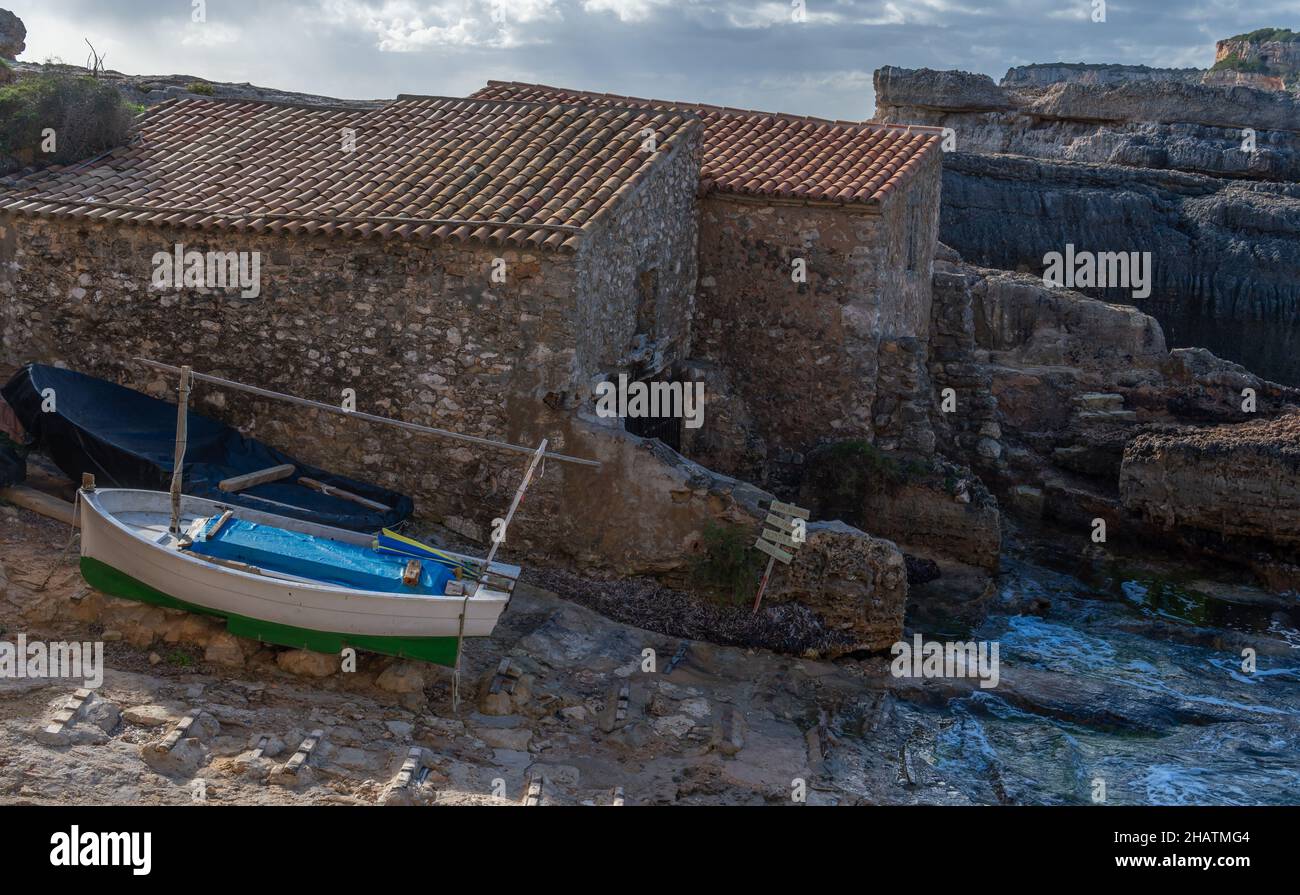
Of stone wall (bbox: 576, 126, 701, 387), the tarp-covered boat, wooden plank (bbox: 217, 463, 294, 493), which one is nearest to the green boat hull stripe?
the tarp-covered boat

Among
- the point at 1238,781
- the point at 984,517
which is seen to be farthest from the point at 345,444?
the point at 1238,781

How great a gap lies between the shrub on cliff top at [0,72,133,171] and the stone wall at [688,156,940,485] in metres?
7.50

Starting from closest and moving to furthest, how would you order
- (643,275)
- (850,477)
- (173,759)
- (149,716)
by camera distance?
(173,759) < (149,716) < (643,275) < (850,477)

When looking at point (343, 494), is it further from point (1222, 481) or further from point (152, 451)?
point (1222, 481)

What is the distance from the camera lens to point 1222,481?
17.0 meters

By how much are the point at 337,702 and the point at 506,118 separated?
791 centimetres

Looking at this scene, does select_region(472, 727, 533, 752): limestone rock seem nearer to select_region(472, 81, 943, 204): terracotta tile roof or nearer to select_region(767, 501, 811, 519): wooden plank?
select_region(767, 501, 811, 519): wooden plank

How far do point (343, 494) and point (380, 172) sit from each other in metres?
3.87

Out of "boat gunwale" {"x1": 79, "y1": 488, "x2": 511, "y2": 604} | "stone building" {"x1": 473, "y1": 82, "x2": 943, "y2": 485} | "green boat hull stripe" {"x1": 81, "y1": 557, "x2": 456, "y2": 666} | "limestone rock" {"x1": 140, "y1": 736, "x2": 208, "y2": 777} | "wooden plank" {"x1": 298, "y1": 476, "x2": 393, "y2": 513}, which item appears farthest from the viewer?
"stone building" {"x1": 473, "y1": 82, "x2": 943, "y2": 485}

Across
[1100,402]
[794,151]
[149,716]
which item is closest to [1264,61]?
[1100,402]

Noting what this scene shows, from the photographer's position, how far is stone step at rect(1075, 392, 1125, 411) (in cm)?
2030

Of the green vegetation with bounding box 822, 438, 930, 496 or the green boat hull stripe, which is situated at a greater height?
the green vegetation with bounding box 822, 438, 930, 496

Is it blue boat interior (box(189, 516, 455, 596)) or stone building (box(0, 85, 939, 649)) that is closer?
blue boat interior (box(189, 516, 455, 596))

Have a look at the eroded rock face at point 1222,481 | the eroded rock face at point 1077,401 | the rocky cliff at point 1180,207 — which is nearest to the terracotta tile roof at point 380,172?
the eroded rock face at point 1077,401
